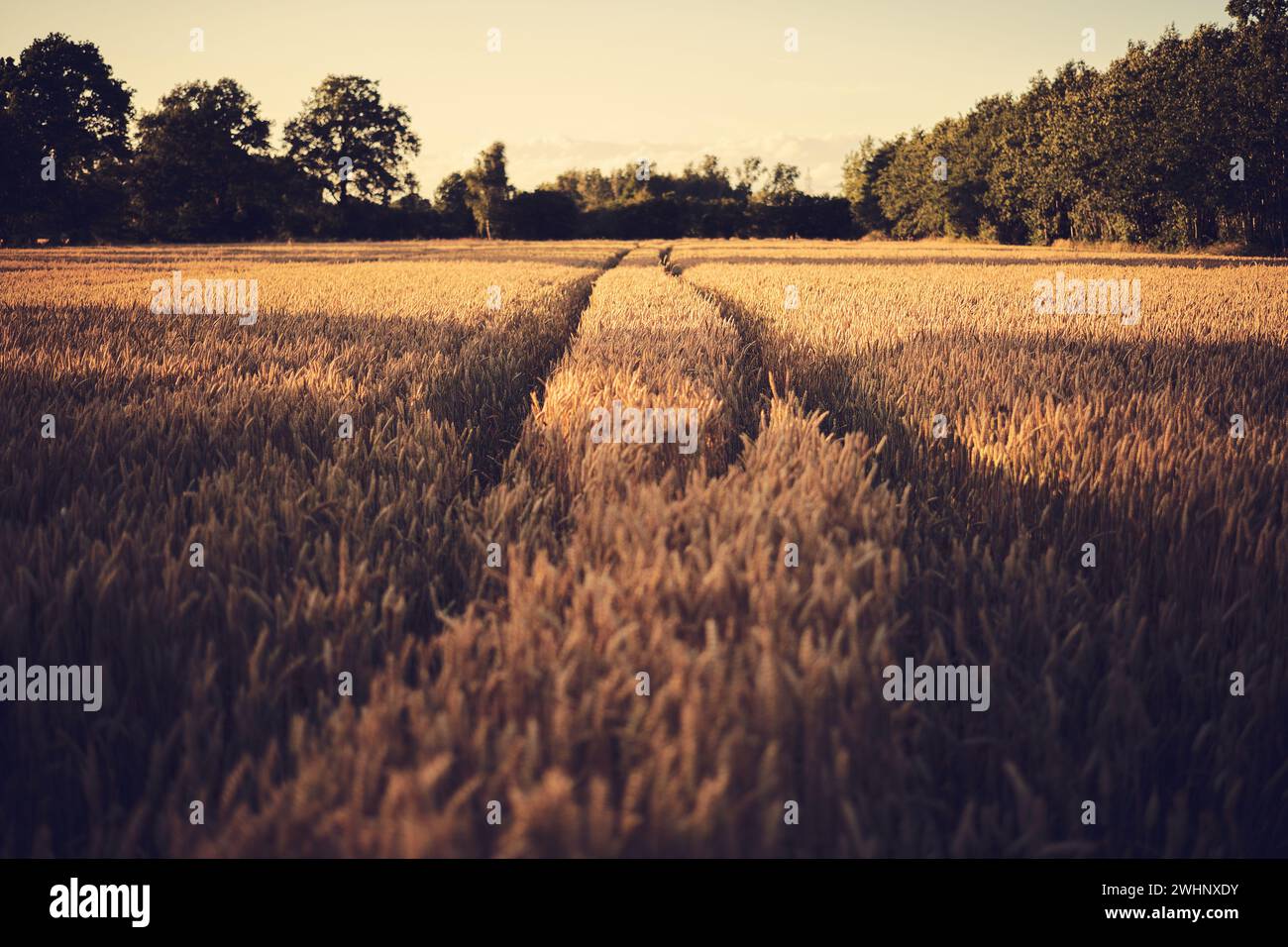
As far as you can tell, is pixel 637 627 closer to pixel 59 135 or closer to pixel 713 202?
pixel 59 135

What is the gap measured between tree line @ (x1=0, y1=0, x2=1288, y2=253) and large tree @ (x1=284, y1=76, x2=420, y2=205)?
137mm

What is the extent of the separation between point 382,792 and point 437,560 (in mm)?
1021

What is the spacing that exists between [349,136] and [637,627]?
226 ft

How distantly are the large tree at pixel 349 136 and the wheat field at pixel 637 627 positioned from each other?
63.4 metres

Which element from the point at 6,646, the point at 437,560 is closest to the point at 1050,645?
the point at 437,560

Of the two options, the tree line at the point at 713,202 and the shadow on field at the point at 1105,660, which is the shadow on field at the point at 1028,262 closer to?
the tree line at the point at 713,202

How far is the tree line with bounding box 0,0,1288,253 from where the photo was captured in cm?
2852

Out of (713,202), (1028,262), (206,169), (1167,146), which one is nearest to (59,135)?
(206,169)

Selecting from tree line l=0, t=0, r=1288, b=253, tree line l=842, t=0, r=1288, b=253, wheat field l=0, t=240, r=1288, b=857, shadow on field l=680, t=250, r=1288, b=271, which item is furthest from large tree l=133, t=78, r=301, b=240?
wheat field l=0, t=240, r=1288, b=857

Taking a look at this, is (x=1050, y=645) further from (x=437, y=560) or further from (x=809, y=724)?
(x=437, y=560)

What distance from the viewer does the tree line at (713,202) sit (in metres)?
28.5

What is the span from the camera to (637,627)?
1168mm

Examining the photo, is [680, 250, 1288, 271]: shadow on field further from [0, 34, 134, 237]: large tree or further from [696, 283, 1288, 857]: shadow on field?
[0, 34, 134, 237]: large tree

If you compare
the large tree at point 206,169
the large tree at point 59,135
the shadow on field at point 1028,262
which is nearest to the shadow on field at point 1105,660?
the shadow on field at point 1028,262
